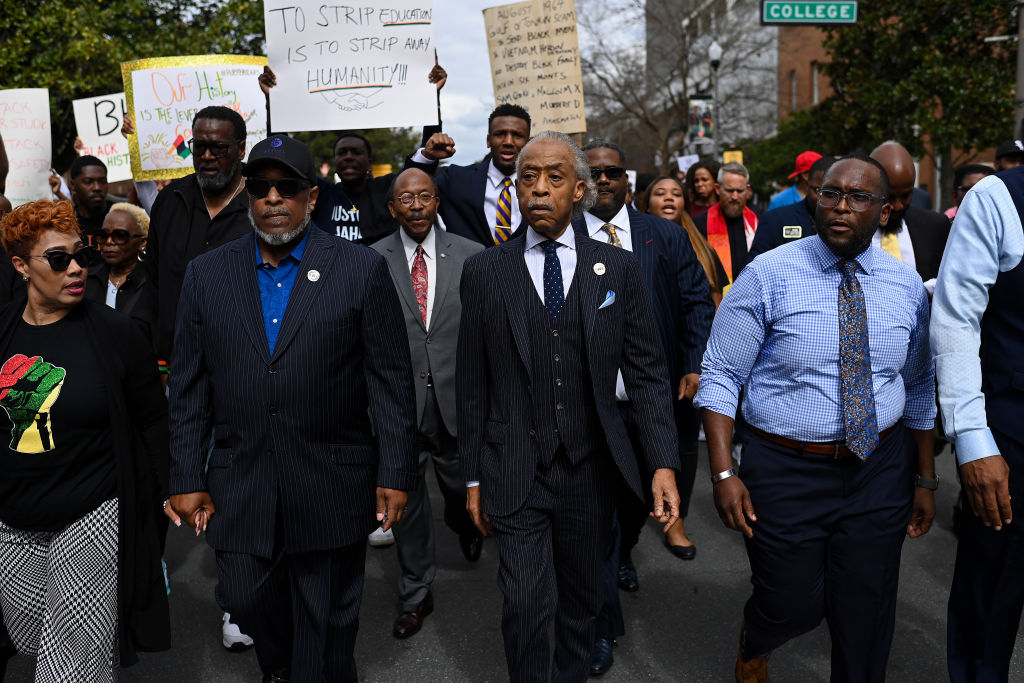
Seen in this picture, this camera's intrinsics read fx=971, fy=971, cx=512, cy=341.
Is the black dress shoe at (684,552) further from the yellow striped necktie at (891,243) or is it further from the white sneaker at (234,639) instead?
the white sneaker at (234,639)

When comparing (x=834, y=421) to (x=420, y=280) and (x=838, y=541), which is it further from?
(x=420, y=280)

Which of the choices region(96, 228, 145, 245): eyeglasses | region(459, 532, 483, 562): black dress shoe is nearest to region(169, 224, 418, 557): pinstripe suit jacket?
region(96, 228, 145, 245): eyeglasses

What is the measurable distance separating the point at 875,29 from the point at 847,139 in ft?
8.92

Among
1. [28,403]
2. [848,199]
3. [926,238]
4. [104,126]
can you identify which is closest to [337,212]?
[28,403]

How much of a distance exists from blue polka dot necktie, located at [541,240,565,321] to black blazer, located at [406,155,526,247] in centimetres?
221

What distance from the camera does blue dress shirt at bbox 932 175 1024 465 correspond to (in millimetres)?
3146

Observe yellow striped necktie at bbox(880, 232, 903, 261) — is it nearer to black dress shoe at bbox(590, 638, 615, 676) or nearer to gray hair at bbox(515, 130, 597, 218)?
gray hair at bbox(515, 130, 597, 218)

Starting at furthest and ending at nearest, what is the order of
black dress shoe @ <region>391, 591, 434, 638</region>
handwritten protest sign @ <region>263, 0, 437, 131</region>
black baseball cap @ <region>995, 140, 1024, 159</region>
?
black baseball cap @ <region>995, 140, 1024, 159</region> → handwritten protest sign @ <region>263, 0, 437, 131</region> → black dress shoe @ <region>391, 591, 434, 638</region>

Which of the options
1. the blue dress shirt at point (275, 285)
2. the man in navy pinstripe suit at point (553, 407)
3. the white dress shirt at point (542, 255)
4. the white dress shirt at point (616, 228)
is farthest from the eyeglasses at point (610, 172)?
the blue dress shirt at point (275, 285)

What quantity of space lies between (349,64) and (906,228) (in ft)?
11.0

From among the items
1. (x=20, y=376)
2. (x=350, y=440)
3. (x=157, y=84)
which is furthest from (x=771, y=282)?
(x=157, y=84)

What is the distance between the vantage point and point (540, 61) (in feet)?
23.1

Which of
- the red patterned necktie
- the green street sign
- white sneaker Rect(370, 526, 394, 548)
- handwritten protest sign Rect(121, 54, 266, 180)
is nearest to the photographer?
the red patterned necktie

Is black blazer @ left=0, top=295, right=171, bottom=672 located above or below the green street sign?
below
